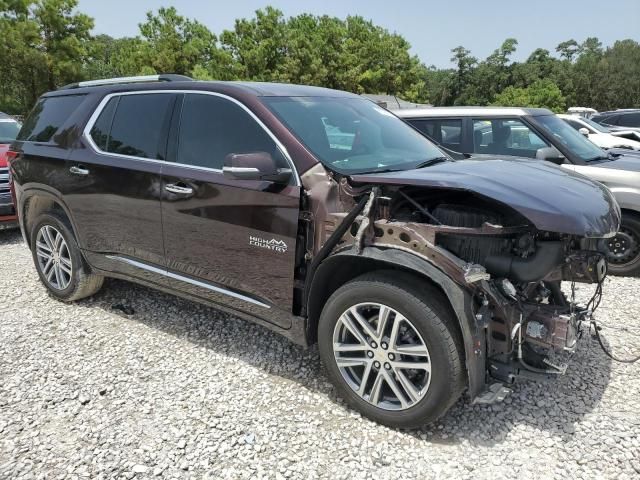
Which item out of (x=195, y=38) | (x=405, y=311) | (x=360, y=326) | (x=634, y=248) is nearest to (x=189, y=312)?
(x=360, y=326)

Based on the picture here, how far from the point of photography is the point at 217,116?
3.42 meters

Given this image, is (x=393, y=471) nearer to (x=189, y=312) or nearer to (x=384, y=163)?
(x=384, y=163)

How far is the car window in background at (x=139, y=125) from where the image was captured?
3715 mm

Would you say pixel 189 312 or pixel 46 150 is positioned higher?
pixel 46 150

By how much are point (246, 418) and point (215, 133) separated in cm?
185

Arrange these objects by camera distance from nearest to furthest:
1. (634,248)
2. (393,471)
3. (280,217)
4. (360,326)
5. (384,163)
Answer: (393,471) → (360,326) → (280,217) → (384,163) → (634,248)

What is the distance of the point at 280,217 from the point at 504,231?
127cm

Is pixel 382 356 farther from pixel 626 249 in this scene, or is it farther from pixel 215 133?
pixel 626 249

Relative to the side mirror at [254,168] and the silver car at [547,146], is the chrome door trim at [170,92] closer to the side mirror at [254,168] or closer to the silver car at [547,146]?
the side mirror at [254,168]

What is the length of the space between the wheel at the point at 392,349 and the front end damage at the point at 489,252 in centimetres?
15

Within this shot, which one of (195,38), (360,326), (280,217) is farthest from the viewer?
(195,38)

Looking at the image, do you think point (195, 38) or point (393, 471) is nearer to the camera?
point (393, 471)

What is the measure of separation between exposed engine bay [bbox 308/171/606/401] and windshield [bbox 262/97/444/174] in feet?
1.19

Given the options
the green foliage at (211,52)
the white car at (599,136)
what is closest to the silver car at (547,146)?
the white car at (599,136)
